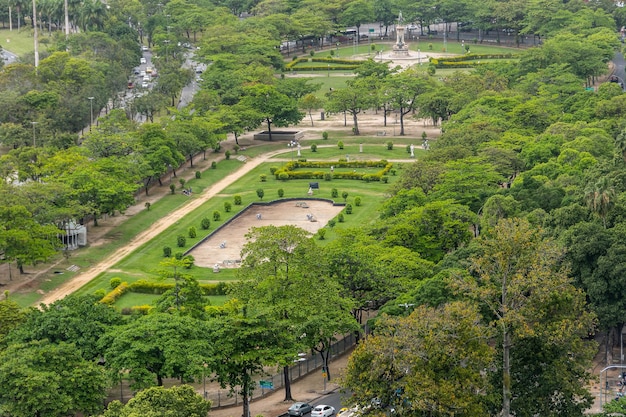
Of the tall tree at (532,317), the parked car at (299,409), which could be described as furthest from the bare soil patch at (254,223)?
the tall tree at (532,317)

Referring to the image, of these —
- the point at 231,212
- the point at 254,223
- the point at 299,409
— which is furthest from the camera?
the point at 231,212

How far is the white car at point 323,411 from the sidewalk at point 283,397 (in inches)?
77.8

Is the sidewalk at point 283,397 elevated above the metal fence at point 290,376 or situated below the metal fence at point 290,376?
below

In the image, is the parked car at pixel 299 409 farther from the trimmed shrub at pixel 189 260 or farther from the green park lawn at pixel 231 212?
the trimmed shrub at pixel 189 260

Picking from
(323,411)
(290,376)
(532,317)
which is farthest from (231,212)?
(532,317)

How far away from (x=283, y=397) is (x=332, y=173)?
70.1m

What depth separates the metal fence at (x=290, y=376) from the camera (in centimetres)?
8912

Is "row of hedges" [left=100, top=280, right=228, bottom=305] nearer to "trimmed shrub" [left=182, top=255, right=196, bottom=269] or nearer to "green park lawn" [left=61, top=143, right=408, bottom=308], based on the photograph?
"green park lawn" [left=61, top=143, right=408, bottom=308]

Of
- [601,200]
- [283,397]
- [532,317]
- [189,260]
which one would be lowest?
[283,397]

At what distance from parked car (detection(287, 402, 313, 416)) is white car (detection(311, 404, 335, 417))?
1.66 meters

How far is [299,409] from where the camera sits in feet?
280

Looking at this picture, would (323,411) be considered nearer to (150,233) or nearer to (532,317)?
(532,317)

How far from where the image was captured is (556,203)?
115m

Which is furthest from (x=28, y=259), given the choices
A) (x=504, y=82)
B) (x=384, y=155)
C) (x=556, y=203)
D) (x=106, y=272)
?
(x=504, y=82)
